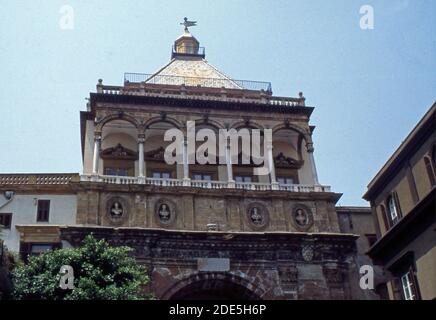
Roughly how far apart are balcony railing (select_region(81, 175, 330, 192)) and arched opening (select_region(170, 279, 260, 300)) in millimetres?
5164

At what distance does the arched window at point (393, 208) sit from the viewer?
27.6m

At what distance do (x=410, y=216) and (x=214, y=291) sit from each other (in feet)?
36.1

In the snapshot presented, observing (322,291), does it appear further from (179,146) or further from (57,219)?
(57,219)

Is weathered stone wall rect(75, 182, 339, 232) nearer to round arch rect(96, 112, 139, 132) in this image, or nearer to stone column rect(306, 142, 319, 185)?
stone column rect(306, 142, 319, 185)

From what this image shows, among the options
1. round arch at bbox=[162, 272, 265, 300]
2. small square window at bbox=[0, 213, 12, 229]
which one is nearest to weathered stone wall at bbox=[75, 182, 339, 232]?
round arch at bbox=[162, 272, 265, 300]

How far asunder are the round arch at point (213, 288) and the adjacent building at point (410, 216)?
6251 millimetres

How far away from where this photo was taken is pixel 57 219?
100 feet

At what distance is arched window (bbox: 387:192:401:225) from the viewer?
27.6 meters

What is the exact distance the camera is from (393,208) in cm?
2838

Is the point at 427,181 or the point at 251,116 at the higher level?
the point at 251,116
